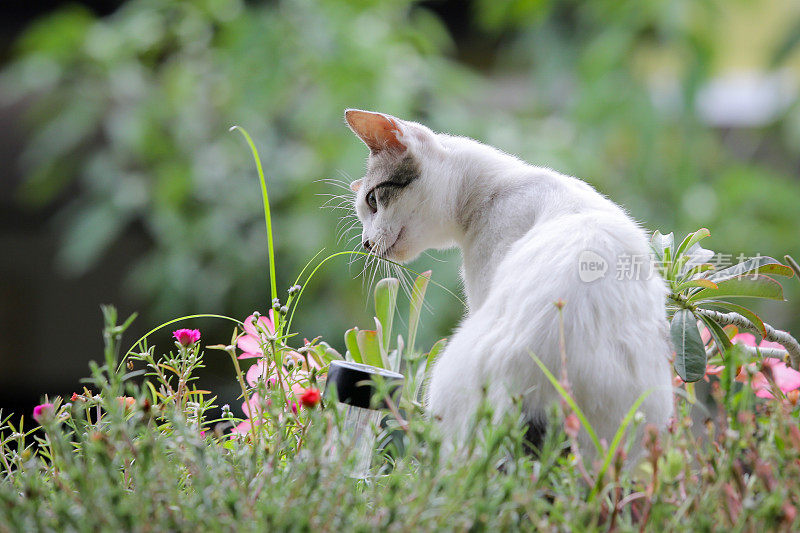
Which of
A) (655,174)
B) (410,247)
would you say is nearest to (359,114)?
(410,247)

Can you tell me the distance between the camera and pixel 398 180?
0.86 m

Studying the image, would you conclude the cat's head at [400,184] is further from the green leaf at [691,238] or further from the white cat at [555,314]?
the green leaf at [691,238]

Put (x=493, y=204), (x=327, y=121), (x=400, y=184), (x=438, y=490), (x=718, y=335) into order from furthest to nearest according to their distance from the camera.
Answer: (x=327, y=121) < (x=400, y=184) < (x=493, y=204) < (x=718, y=335) < (x=438, y=490)

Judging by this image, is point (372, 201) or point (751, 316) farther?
point (372, 201)

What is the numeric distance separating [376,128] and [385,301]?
0.76 feet

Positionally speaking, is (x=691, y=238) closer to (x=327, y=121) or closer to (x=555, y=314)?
(x=555, y=314)

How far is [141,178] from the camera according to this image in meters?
2.21

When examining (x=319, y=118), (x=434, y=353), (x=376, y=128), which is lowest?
(x=434, y=353)

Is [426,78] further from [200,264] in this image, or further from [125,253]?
[125,253]

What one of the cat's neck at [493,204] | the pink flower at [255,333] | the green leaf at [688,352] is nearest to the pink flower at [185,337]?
the pink flower at [255,333]

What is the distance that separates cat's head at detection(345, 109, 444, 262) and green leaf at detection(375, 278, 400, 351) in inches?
5.2

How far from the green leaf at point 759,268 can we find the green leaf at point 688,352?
8 centimetres

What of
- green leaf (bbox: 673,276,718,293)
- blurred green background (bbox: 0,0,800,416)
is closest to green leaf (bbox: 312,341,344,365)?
green leaf (bbox: 673,276,718,293)

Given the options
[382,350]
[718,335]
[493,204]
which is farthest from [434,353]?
[718,335]
